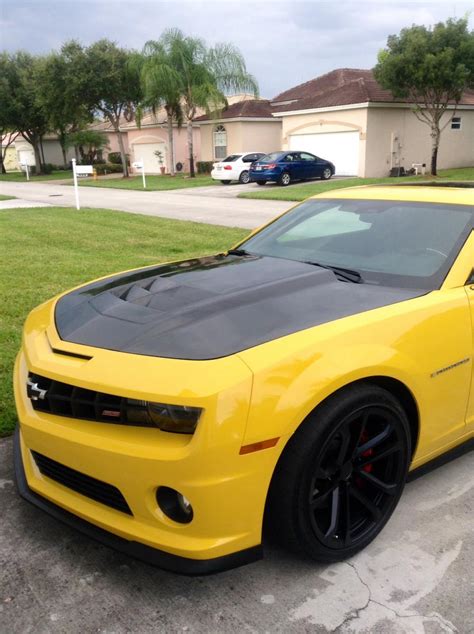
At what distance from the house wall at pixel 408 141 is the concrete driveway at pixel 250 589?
26.5 meters

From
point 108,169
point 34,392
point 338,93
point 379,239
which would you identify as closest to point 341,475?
point 34,392

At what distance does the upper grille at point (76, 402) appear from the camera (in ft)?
7.11

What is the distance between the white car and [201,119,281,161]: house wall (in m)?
5.83

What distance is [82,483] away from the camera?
232 cm

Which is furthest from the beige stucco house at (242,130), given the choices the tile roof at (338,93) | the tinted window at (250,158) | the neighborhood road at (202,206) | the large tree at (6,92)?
the large tree at (6,92)

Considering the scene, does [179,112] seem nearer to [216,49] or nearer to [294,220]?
[216,49]

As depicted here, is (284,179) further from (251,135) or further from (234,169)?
(251,135)

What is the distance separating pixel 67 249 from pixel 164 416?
817 centimetres

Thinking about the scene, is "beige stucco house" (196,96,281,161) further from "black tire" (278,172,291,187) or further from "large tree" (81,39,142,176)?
"black tire" (278,172,291,187)

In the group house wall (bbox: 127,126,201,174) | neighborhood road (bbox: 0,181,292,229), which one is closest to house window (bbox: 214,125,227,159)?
house wall (bbox: 127,126,201,174)

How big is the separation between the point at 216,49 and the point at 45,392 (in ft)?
105

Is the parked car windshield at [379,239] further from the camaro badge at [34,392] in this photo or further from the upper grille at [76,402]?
the camaro badge at [34,392]

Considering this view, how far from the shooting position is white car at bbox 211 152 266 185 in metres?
27.4

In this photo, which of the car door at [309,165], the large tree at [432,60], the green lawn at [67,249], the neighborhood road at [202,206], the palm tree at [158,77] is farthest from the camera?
the palm tree at [158,77]
